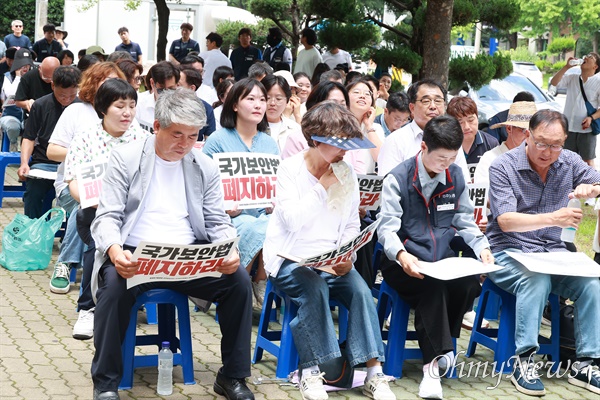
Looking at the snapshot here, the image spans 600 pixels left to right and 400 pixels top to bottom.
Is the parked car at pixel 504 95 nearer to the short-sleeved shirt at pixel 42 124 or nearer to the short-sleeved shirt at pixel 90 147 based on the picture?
the short-sleeved shirt at pixel 42 124

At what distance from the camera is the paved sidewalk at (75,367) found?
5281mm

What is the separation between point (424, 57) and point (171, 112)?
263 inches

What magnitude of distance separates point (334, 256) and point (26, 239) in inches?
141

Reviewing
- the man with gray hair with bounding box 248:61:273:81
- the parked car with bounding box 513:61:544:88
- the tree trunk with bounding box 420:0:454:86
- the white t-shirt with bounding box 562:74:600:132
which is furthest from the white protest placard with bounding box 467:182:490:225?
the parked car with bounding box 513:61:544:88

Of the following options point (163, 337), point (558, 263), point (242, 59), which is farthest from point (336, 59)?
point (163, 337)

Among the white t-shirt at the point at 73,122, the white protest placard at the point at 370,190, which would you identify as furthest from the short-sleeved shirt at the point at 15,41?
the white protest placard at the point at 370,190

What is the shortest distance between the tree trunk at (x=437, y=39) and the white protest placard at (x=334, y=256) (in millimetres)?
5944

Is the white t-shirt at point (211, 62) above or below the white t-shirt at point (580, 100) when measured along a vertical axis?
above

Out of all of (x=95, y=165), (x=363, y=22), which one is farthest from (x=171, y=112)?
(x=363, y=22)

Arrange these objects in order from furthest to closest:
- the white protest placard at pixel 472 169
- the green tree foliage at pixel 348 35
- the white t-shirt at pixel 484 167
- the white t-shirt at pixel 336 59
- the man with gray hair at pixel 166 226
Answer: the white t-shirt at pixel 336 59
the green tree foliage at pixel 348 35
the white protest placard at pixel 472 169
the white t-shirt at pixel 484 167
the man with gray hair at pixel 166 226

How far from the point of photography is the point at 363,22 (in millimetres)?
12711

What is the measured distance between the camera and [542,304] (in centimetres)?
591

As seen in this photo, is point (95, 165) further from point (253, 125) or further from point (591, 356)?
point (591, 356)

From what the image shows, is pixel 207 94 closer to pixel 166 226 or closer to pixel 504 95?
pixel 166 226
